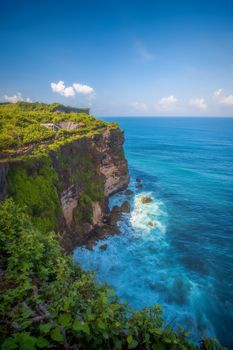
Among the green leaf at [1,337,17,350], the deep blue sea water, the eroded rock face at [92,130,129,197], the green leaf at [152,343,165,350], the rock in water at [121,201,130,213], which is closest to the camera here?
the green leaf at [1,337,17,350]

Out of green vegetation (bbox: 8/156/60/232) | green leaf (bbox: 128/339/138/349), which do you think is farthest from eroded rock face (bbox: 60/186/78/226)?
green leaf (bbox: 128/339/138/349)

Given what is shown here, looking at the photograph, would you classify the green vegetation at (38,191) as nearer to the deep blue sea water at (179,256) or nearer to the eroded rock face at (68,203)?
the eroded rock face at (68,203)

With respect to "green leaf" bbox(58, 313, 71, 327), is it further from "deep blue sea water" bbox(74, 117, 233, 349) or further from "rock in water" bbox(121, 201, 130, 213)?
"rock in water" bbox(121, 201, 130, 213)

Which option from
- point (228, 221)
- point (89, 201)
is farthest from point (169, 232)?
point (89, 201)

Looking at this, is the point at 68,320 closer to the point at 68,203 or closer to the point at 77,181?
the point at 68,203

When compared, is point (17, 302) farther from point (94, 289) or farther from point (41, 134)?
point (41, 134)

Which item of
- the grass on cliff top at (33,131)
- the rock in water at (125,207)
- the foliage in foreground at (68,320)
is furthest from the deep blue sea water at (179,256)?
the grass on cliff top at (33,131)

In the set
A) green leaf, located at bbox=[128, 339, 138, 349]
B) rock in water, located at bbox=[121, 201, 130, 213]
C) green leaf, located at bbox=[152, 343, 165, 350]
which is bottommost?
rock in water, located at bbox=[121, 201, 130, 213]

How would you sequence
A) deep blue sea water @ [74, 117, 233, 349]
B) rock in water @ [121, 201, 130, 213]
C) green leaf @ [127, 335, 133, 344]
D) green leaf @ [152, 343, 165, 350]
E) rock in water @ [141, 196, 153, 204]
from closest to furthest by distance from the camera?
green leaf @ [127, 335, 133, 344] → green leaf @ [152, 343, 165, 350] → deep blue sea water @ [74, 117, 233, 349] → rock in water @ [121, 201, 130, 213] → rock in water @ [141, 196, 153, 204]

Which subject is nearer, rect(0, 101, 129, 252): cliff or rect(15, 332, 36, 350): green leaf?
rect(15, 332, 36, 350): green leaf
